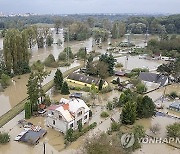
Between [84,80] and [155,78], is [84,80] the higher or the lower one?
the lower one

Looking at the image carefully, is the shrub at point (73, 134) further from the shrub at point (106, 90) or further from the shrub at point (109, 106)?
the shrub at point (106, 90)

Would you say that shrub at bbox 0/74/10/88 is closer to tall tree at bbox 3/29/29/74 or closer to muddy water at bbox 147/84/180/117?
tall tree at bbox 3/29/29/74

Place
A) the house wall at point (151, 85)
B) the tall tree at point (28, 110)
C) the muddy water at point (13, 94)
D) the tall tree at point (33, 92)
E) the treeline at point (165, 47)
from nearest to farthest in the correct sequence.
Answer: the tall tree at point (28, 110) < the tall tree at point (33, 92) < the muddy water at point (13, 94) < the house wall at point (151, 85) < the treeline at point (165, 47)

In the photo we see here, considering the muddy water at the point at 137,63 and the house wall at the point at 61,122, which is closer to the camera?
the house wall at the point at 61,122

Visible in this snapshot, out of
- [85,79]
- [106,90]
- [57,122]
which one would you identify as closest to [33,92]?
[57,122]

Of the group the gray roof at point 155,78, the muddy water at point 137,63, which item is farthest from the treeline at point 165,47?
the gray roof at point 155,78

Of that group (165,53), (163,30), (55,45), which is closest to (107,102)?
(165,53)

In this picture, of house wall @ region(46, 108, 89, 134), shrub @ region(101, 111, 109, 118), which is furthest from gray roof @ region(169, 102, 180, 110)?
house wall @ region(46, 108, 89, 134)

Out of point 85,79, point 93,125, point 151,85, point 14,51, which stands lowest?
point 93,125

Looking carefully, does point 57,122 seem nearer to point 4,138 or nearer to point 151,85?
point 4,138
